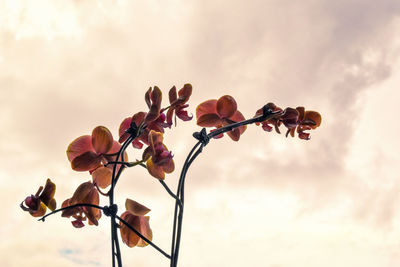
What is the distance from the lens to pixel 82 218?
0.56m

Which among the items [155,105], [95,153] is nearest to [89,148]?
[95,153]

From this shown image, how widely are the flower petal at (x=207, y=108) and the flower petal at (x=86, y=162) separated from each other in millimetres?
177

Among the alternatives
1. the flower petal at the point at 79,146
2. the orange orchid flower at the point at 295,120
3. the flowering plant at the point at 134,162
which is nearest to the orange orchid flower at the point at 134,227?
the flowering plant at the point at 134,162

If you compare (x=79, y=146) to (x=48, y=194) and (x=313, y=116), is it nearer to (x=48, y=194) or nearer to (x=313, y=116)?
(x=48, y=194)

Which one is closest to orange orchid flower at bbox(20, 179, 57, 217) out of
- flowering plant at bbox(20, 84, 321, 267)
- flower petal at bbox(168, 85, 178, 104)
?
flowering plant at bbox(20, 84, 321, 267)

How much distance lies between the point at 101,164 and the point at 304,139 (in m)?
0.32

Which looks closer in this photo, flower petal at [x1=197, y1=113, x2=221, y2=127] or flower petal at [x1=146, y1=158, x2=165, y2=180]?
flower petal at [x1=146, y1=158, x2=165, y2=180]

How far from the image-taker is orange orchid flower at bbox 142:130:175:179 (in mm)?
514

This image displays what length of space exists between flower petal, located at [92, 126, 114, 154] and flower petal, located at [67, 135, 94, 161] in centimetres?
1

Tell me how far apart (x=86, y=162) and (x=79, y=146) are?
0.08 ft

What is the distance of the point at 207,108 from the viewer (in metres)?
0.64

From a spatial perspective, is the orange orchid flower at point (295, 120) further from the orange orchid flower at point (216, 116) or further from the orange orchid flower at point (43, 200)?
the orange orchid flower at point (43, 200)

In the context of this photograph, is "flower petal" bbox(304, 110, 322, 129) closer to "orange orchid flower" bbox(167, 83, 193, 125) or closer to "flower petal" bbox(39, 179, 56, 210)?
"orange orchid flower" bbox(167, 83, 193, 125)

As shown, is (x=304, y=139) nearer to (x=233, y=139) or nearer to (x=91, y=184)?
(x=233, y=139)
